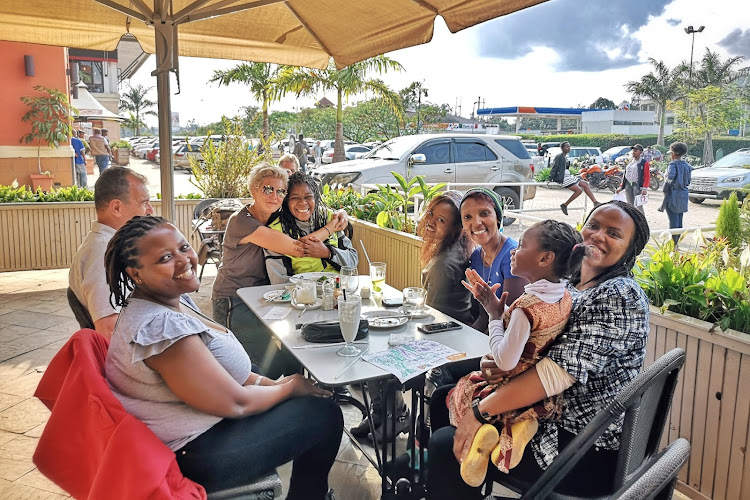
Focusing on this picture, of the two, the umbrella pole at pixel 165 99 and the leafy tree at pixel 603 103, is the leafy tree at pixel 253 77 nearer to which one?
the umbrella pole at pixel 165 99

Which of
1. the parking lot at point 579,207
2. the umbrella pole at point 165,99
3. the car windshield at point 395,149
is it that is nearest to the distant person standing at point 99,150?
the parking lot at point 579,207

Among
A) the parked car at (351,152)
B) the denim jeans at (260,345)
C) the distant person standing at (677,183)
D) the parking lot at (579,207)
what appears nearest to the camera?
the denim jeans at (260,345)

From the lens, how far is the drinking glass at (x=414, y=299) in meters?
2.71

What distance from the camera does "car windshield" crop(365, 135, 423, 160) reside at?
1023 centimetres

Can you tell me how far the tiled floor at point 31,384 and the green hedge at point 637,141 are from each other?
34.5 metres

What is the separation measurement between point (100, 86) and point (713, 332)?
37332mm

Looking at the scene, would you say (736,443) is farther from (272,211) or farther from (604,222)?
(272,211)

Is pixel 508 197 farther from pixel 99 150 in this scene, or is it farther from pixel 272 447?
pixel 99 150

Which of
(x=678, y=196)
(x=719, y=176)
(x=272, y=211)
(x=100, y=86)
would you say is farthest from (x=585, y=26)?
(x=272, y=211)

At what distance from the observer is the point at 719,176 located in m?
15.4

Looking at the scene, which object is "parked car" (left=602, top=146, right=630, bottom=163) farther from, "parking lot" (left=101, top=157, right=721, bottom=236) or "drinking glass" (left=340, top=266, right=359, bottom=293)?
"drinking glass" (left=340, top=266, right=359, bottom=293)

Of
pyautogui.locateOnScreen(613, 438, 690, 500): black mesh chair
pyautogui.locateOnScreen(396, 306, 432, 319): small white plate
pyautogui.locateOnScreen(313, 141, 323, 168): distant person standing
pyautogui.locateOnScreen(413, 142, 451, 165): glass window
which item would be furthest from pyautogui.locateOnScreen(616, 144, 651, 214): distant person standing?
pyautogui.locateOnScreen(313, 141, 323, 168): distant person standing

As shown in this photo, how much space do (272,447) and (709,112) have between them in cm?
3347

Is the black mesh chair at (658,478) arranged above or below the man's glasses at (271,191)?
below
